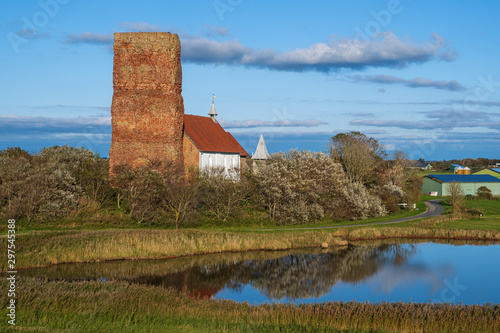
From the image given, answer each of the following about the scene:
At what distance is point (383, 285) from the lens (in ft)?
75.4

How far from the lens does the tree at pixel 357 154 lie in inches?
2311

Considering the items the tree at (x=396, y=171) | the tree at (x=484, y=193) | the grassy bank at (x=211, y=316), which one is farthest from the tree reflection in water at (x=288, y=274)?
the tree at (x=484, y=193)

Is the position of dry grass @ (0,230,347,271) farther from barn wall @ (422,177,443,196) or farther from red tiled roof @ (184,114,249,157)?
barn wall @ (422,177,443,196)

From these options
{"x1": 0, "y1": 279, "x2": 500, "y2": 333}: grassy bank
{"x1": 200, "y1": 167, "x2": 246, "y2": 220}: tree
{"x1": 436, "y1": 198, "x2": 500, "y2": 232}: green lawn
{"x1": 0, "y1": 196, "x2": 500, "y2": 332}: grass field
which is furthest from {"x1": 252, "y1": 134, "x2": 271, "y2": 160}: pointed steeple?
{"x1": 0, "y1": 279, "x2": 500, "y2": 333}: grassy bank

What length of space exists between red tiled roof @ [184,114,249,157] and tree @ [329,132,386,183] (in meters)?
12.4

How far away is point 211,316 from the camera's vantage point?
1474cm

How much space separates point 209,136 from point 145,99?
610 inches

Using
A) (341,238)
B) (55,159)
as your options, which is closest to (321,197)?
(341,238)

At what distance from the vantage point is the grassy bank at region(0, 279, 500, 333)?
516 inches

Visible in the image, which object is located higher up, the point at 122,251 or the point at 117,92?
the point at 117,92

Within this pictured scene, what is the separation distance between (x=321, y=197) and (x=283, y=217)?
6282 millimetres

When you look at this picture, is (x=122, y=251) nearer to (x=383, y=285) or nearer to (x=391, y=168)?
(x=383, y=285)

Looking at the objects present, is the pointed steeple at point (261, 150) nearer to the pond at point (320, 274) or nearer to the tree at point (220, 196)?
the tree at point (220, 196)

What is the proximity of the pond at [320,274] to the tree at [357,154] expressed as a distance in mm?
27483
